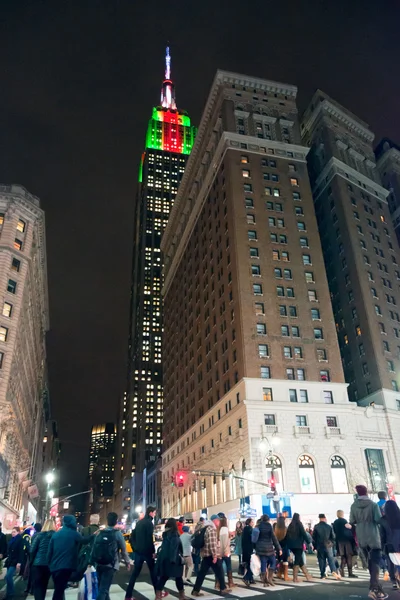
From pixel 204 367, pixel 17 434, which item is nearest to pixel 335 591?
pixel 17 434

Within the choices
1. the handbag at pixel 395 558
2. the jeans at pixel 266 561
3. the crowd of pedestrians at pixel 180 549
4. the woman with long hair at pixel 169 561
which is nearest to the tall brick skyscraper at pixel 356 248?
the crowd of pedestrians at pixel 180 549

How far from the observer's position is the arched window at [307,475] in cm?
4847

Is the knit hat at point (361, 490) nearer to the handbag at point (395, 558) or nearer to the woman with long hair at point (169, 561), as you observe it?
the handbag at point (395, 558)

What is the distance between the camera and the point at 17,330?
50.0m

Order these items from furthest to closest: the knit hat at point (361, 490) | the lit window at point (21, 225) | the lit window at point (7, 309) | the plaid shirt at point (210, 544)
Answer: the lit window at point (21, 225) < the lit window at point (7, 309) < the plaid shirt at point (210, 544) < the knit hat at point (361, 490)

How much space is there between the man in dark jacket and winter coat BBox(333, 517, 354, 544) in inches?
395

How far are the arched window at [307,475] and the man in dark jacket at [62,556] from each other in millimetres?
43390

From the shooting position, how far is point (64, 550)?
357 inches

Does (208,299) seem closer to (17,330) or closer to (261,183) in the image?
(261,183)

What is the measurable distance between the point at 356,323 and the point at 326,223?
2126cm

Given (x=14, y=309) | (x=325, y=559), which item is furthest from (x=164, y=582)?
(x=14, y=309)

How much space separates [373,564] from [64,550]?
22.4 ft

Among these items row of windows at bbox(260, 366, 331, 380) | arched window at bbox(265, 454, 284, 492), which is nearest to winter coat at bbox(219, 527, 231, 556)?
arched window at bbox(265, 454, 284, 492)

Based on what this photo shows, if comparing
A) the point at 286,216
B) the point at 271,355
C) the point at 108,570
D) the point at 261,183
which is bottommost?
the point at 108,570
